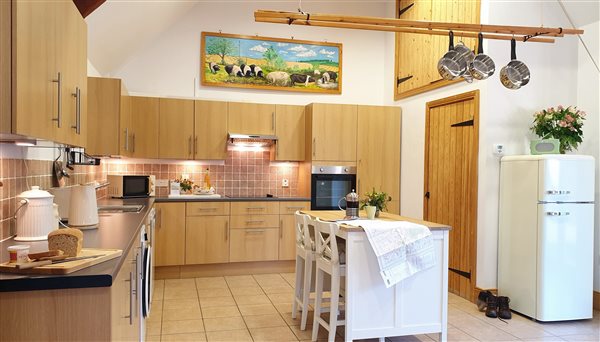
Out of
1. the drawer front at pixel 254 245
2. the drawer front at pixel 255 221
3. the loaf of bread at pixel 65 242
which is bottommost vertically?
the drawer front at pixel 254 245

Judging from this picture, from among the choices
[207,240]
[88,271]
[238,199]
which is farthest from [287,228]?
[88,271]

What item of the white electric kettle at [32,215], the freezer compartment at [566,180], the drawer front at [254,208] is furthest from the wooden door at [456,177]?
the white electric kettle at [32,215]

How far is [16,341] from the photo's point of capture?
55.6 inches

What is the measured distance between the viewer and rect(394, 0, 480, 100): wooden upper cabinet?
15.2 ft

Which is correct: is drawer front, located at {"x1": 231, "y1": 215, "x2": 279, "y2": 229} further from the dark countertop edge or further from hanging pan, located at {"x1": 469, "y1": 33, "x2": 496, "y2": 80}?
hanging pan, located at {"x1": 469, "y1": 33, "x2": 496, "y2": 80}

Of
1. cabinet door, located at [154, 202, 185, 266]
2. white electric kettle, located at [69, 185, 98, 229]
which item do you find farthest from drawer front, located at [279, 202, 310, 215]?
white electric kettle, located at [69, 185, 98, 229]

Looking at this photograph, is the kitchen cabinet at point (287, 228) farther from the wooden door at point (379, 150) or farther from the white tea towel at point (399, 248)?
the white tea towel at point (399, 248)

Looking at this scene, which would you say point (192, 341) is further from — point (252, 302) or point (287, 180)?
point (287, 180)

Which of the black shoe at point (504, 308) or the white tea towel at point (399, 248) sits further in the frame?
the black shoe at point (504, 308)

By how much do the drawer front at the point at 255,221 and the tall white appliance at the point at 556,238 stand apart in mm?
2765

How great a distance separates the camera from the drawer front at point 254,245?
5.47 meters

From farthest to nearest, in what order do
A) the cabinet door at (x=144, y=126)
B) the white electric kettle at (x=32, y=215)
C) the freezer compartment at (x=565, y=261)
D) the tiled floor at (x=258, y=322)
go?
1. the cabinet door at (x=144, y=126)
2. the freezer compartment at (x=565, y=261)
3. the tiled floor at (x=258, y=322)
4. the white electric kettle at (x=32, y=215)

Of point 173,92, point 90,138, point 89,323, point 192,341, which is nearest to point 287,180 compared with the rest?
point 173,92

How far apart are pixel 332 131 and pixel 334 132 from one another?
3 centimetres
